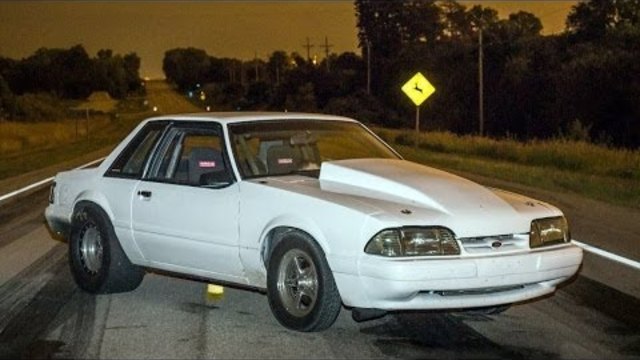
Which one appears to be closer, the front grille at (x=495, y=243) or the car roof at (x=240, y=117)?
the front grille at (x=495, y=243)

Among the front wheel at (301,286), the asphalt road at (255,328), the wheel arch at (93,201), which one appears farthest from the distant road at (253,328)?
the wheel arch at (93,201)

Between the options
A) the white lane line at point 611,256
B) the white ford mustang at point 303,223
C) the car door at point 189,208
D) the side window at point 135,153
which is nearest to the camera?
the white ford mustang at point 303,223

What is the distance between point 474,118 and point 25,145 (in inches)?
1053

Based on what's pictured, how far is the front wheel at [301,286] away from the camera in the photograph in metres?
6.84

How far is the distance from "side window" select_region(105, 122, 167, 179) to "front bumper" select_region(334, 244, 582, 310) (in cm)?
269

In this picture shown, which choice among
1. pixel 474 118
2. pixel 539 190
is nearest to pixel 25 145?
pixel 474 118

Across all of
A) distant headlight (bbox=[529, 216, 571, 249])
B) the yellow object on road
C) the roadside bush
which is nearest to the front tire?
the yellow object on road

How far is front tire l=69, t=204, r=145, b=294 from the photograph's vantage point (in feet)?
27.9

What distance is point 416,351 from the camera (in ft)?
21.4

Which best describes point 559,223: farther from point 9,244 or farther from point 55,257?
point 9,244

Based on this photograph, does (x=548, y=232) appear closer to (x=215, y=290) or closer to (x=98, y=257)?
(x=215, y=290)

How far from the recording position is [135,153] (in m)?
8.84

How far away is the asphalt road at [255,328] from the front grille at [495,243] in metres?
0.60

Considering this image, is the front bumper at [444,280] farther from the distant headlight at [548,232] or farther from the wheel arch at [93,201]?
the wheel arch at [93,201]
